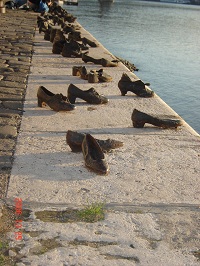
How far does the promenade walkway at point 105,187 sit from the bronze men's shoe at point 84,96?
94mm

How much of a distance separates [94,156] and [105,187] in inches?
17.1

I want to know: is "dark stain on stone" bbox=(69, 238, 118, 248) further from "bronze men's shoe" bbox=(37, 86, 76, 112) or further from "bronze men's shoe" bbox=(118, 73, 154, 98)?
"bronze men's shoe" bbox=(118, 73, 154, 98)

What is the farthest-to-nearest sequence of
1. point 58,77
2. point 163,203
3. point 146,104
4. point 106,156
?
point 58,77 < point 146,104 < point 106,156 < point 163,203

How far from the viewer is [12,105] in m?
5.77

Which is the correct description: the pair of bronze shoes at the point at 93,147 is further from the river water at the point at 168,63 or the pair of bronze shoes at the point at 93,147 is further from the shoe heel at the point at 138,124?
the river water at the point at 168,63

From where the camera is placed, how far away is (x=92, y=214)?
318 centimetres

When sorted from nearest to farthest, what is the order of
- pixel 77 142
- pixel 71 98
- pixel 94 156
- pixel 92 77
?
1. pixel 94 156
2. pixel 77 142
3. pixel 71 98
4. pixel 92 77

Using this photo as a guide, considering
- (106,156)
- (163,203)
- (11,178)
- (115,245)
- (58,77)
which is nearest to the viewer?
(115,245)

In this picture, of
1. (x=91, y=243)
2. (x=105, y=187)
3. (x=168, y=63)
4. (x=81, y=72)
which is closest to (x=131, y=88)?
(x=81, y=72)

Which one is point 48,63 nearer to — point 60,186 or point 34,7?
point 60,186

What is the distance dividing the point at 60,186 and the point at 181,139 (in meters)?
1.65

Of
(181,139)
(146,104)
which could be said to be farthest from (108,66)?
(181,139)

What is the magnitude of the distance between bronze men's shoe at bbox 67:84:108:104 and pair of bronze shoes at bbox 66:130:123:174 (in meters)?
1.65

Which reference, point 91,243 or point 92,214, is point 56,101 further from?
point 91,243
